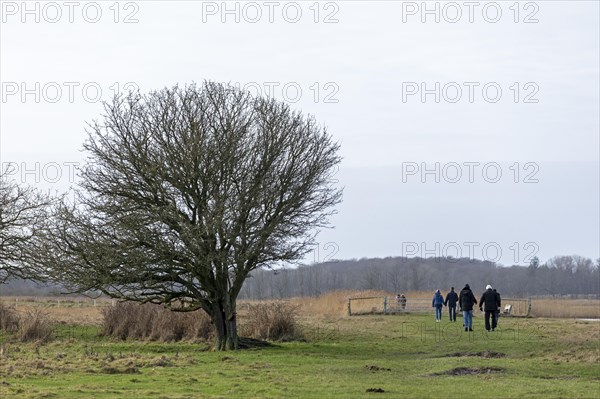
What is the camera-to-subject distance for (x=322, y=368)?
24234 millimetres

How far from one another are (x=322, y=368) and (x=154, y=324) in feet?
44.6

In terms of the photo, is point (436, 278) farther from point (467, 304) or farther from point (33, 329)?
point (33, 329)

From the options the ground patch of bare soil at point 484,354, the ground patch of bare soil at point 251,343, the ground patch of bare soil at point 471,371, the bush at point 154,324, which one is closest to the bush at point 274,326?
the bush at point 154,324

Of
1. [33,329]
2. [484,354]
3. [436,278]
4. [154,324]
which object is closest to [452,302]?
[154,324]

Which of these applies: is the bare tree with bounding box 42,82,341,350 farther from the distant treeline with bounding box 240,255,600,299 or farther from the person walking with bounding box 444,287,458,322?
the distant treeline with bounding box 240,255,600,299

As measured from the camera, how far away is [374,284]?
433 ft

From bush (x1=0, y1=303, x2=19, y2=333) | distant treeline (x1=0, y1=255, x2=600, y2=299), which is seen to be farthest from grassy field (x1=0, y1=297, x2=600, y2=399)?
distant treeline (x1=0, y1=255, x2=600, y2=299)

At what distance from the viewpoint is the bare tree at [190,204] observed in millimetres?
29922

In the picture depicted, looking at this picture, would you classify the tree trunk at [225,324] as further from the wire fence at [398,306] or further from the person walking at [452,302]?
the wire fence at [398,306]

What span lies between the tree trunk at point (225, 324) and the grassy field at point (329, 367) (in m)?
0.72

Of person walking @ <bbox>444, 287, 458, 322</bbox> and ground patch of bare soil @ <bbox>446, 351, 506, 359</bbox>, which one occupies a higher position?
person walking @ <bbox>444, 287, 458, 322</bbox>

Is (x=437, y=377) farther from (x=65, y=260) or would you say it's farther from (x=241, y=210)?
(x=65, y=260)

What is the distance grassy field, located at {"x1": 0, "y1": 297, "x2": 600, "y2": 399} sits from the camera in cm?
1822

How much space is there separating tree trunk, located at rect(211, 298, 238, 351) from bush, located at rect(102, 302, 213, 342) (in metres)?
3.56
